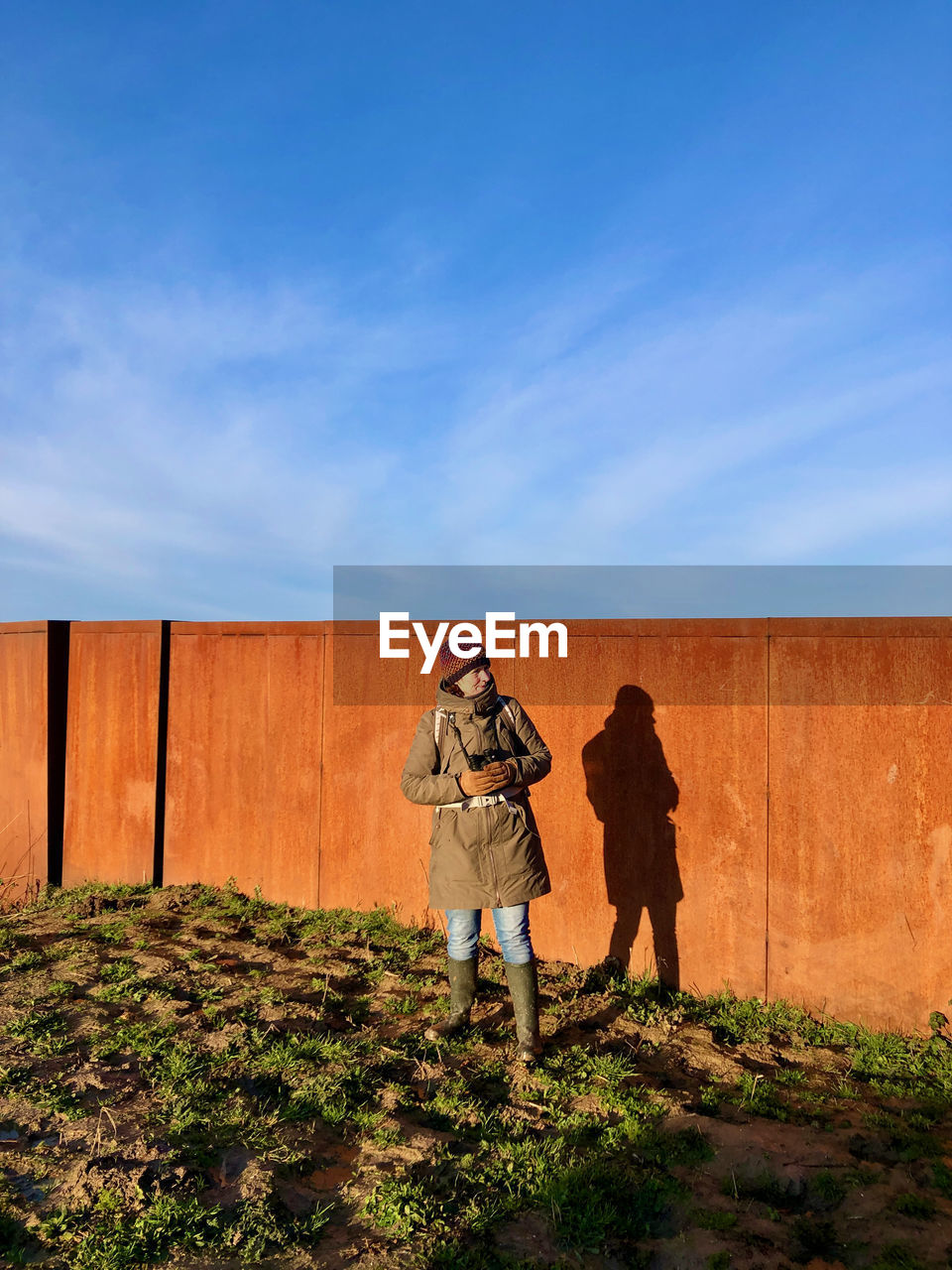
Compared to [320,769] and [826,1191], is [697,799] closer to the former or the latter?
[826,1191]

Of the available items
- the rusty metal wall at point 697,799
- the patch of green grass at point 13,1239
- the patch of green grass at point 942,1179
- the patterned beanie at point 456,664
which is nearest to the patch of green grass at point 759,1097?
the patch of green grass at point 942,1179

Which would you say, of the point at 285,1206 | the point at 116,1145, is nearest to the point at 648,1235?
the point at 285,1206

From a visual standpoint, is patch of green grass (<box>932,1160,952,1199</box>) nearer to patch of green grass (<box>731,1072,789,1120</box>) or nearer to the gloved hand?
patch of green grass (<box>731,1072,789,1120</box>)

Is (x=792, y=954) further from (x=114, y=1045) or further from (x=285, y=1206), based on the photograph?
(x=114, y=1045)

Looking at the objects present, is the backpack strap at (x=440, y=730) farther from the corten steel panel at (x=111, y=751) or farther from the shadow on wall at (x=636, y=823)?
the corten steel panel at (x=111, y=751)

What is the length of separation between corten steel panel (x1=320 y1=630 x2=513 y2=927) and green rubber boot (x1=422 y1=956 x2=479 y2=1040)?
155cm

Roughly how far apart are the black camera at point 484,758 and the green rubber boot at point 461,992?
104 cm

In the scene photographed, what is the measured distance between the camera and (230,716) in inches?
273

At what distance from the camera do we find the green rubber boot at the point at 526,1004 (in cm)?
416

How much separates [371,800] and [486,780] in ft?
7.97

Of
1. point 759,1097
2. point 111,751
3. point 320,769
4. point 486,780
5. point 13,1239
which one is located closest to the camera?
point 13,1239

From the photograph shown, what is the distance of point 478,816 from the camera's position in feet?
13.8

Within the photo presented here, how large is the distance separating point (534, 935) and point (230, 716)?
303 cm

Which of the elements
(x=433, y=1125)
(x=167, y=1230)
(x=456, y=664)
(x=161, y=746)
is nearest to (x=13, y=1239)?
(x=167, y=1230)
